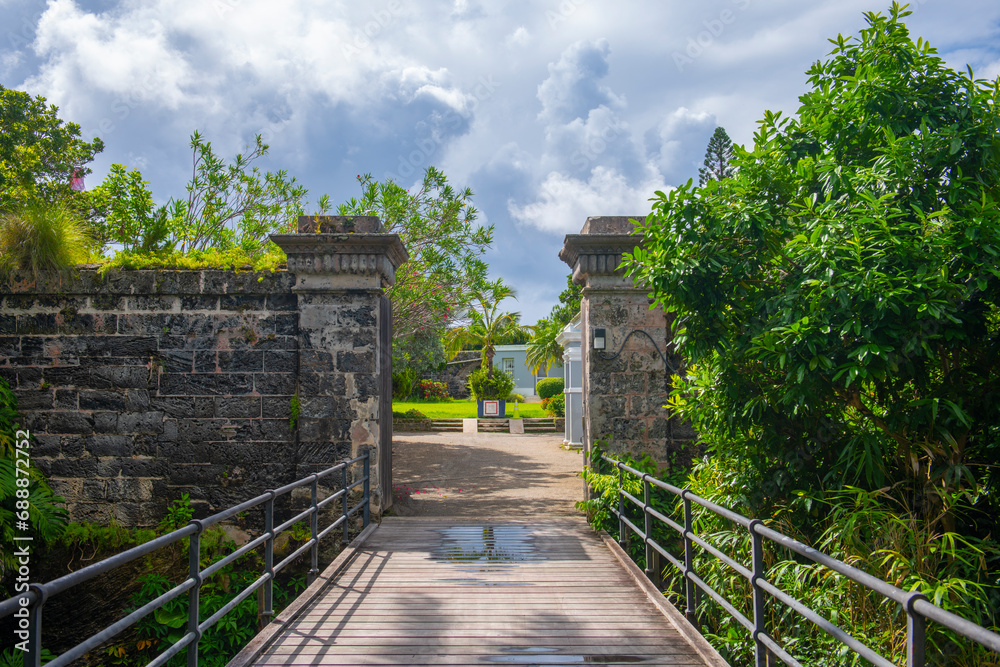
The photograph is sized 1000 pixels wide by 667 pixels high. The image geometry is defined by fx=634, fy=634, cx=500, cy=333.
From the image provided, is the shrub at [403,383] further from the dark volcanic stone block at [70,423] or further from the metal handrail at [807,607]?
the metal handrail at [807,607]

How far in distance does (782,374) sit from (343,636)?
3201mm

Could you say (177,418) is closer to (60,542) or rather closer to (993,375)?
(60,542)

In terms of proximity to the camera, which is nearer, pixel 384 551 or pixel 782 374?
pixel 782 374

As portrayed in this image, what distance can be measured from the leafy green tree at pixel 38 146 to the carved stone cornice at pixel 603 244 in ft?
46.5

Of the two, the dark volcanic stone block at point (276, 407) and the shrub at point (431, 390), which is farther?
the shrub at point (431, 390)

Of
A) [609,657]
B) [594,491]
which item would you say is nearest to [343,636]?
[609,657]

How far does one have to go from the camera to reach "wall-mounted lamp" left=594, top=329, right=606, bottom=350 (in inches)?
244

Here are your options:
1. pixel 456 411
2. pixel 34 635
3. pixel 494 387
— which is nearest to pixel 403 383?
pixel 456 411

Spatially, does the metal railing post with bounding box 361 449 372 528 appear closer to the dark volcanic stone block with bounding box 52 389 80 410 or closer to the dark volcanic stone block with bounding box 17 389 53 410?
the dark volcanic stone block with bounding box 52 389 80 410

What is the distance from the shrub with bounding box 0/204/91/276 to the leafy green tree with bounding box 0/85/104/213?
10.2 m

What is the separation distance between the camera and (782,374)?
4.24 meters

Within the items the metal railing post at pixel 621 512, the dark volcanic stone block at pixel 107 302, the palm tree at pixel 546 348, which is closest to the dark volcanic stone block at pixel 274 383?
the dark volcanic stone block at pixel 107 302

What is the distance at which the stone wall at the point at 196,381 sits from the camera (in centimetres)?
614

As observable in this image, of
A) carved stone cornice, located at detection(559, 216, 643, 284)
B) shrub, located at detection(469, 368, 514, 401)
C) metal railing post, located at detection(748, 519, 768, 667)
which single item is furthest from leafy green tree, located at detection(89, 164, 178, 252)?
shrub, located at detection(469, 368, 514, 401)
